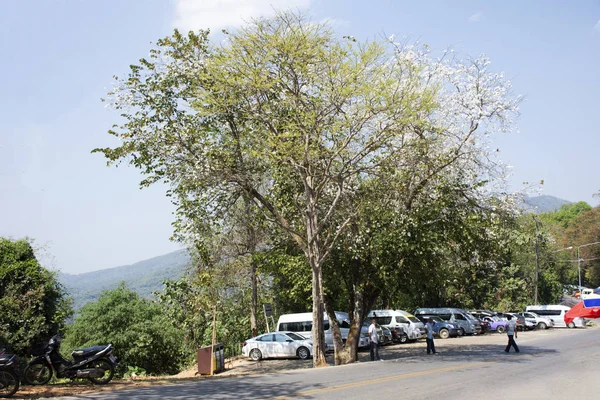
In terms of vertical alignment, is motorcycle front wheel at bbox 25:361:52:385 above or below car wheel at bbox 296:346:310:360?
above

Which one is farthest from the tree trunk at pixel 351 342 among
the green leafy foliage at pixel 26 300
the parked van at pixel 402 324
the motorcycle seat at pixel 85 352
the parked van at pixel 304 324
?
the parked van at pixel 402 324

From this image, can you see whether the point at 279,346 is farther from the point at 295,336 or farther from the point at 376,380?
the point at 376,380

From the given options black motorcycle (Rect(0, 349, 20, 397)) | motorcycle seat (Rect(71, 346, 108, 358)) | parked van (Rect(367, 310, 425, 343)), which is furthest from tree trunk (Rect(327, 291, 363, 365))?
black motorcycle (Rect(0, 349, 20, 397))

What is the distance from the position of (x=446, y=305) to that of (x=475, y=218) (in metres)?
30.4

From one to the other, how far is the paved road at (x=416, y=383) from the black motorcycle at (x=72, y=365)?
172 centimetres

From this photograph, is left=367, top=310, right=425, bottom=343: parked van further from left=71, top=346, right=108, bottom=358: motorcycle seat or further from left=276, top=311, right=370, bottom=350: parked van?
left=71, top=346, right=108, bottom=358: motorcycle seat

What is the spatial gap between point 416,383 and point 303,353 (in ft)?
45.4

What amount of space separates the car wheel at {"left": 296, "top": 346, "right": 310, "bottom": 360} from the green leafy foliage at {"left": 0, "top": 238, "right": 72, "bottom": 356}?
1134cm

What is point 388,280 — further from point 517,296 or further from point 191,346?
point 517,296

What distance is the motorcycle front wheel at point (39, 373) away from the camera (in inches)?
516

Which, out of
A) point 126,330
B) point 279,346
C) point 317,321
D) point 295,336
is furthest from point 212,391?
point 295,336

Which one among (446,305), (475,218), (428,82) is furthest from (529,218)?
(428,82)

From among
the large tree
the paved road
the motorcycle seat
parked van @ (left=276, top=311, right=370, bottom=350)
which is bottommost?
the paved road

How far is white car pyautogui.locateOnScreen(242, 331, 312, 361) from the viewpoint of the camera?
26812 millimetres
